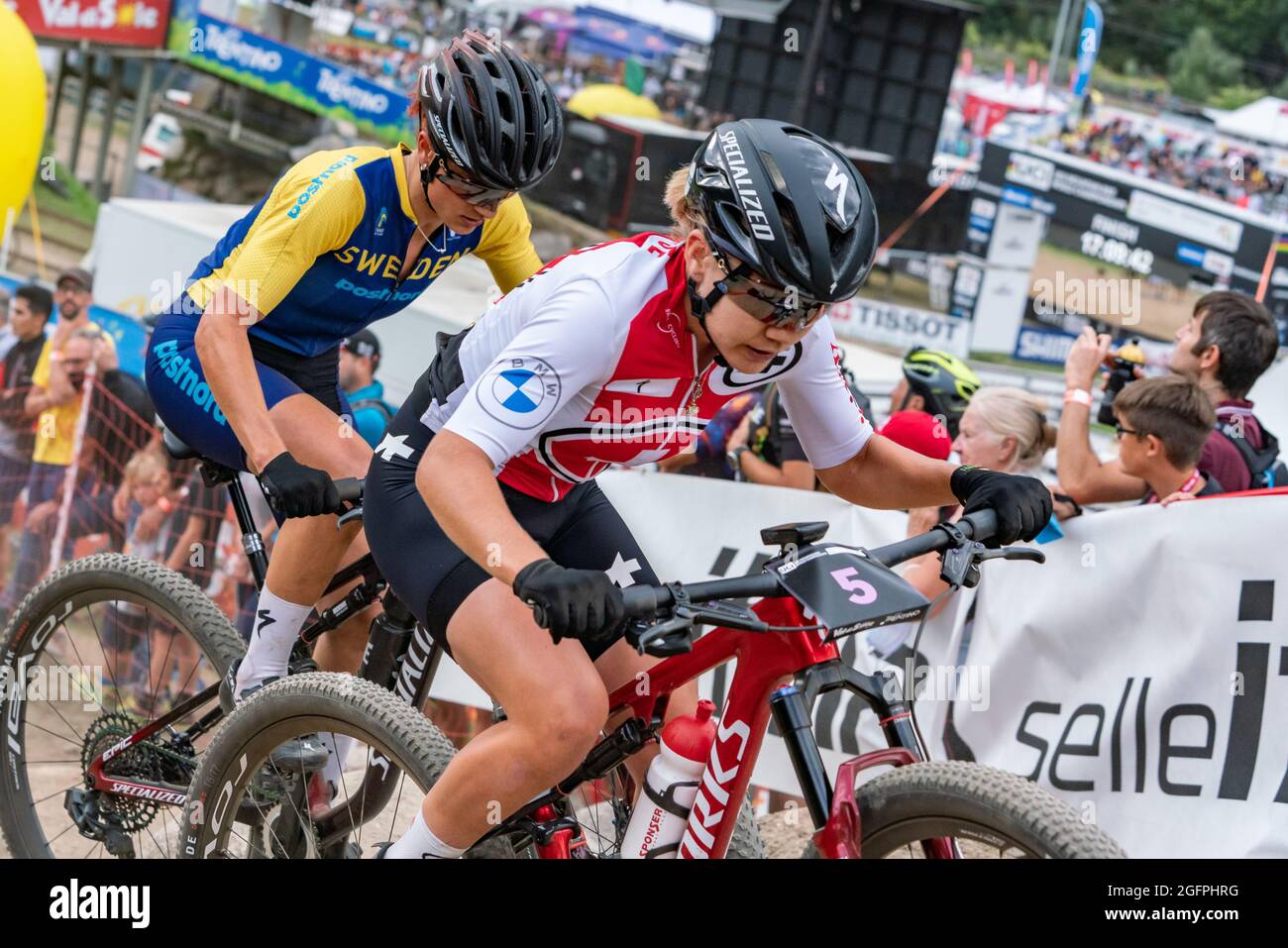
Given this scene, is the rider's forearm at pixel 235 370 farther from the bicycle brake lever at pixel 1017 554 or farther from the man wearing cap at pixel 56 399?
the man wearing cap at pixel 56 399

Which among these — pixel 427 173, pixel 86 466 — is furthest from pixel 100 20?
pixel 427 173

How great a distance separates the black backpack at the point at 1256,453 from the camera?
499 centimetres

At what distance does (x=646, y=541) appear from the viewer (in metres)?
5.71

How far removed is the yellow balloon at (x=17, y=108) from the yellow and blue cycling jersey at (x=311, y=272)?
459 cm

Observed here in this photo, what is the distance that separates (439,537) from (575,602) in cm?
78

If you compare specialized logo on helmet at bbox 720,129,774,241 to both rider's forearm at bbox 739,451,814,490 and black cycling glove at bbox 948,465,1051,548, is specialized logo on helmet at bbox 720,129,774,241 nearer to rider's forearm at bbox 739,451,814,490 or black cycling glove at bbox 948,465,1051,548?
black cycling glove at bbox 948,465,1051,548

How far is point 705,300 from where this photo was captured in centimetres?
273

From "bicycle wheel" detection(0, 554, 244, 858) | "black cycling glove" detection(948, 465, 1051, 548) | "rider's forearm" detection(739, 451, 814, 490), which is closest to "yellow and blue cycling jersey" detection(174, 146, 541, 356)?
"bicycle wheel" detection(0, 554, 244, 858)

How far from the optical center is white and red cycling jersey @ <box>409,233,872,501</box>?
105 inches

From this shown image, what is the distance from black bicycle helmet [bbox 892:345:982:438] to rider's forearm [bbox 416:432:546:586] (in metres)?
3.64

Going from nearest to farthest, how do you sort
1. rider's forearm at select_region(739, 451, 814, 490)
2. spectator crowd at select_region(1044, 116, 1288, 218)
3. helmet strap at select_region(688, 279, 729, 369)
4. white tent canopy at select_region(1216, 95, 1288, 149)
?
helmet strap at select_region(688, 279, 729, 369) → rider's forearm at select_region(739, 451, 814, 490) → spectator crowd at select_region(1044, 116, 1288, 218) → white tent canopy at select_region(1216, 95, 1288, 149)

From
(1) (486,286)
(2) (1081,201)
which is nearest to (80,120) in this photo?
(1) (486,286)

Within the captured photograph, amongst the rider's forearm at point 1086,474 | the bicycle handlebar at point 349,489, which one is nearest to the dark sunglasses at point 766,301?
the bicycle handlebar at point 349,489
